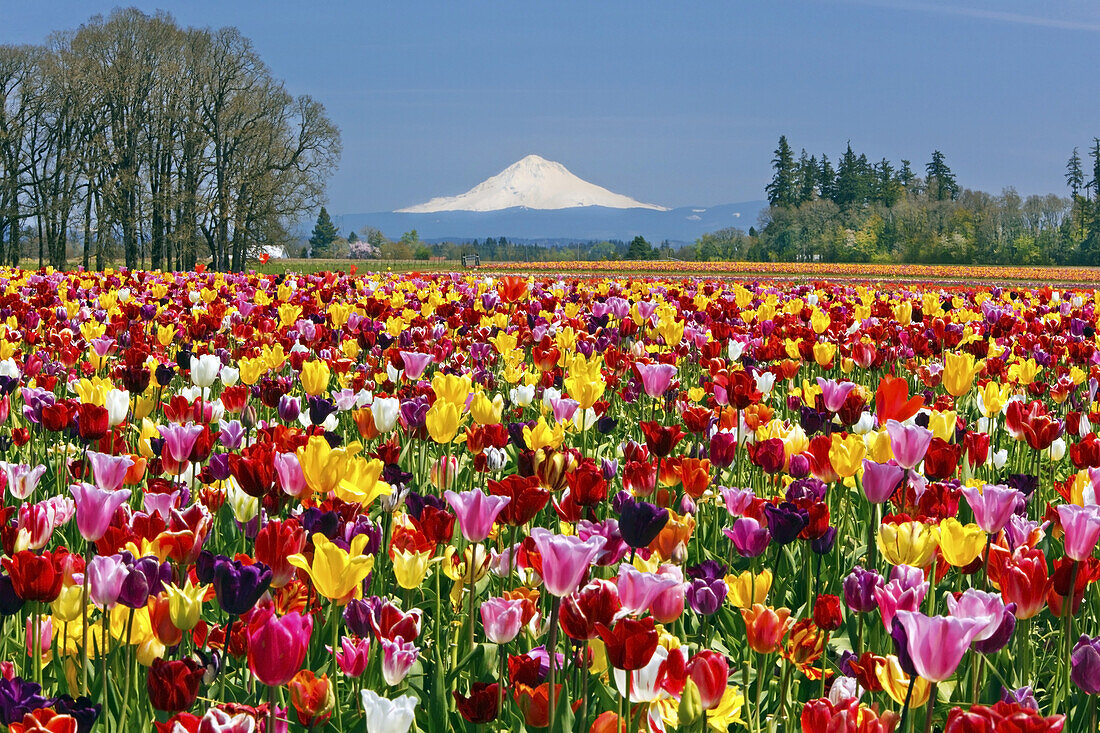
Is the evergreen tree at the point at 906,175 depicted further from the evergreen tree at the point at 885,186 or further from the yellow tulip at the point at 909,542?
the yellow tulip at the point at 909,542

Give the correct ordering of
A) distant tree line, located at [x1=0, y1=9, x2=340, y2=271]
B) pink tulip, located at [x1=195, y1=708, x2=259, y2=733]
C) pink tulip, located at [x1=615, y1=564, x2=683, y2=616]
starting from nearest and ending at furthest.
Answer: pink tulip, located at [x1=195, y1=708, x2=259, y2=733], pink tulip, located at [x1=615, y1=564, x2=683, y2=616], distant tree line, located at [x1=0, y1=9, x2=340, y2=271]

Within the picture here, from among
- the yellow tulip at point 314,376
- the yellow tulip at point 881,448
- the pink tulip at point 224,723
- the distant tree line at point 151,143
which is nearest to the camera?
the pink tulip at point 224,723

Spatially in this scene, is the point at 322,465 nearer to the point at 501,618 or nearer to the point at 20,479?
the point at 501,618

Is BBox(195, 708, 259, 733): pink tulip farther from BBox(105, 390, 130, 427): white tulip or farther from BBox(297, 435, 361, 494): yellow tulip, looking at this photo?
BBox(105, 390, 130, 427): white tulip

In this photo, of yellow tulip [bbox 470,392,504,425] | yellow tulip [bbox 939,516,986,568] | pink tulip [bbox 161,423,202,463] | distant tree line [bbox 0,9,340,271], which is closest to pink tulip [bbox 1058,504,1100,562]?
yellow tulip [bbox 939,516,986,568]

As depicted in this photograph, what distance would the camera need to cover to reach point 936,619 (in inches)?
62.0

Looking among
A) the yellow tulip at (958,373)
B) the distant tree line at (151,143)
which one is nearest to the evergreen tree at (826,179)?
the distant tree line at (151,143)

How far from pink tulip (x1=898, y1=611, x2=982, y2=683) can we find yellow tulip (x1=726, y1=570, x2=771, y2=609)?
663mm

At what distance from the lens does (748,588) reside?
2.34 meters

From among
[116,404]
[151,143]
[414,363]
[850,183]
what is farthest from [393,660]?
[850,183]

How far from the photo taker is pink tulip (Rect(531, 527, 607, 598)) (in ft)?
5.90

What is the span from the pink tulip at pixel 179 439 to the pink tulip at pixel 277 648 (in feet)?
5.63

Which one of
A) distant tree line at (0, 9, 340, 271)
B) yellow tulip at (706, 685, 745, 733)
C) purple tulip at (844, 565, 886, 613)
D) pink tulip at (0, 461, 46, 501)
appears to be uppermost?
distant tree line at (0, 9, 340, 271)

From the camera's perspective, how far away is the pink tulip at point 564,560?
180 cm
